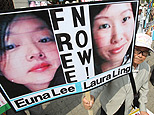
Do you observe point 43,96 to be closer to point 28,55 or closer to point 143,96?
point 28,55

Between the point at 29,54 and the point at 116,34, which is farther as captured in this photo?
the point at 116,34

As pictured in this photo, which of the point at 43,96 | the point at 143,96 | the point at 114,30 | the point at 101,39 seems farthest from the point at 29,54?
the point at 143,96

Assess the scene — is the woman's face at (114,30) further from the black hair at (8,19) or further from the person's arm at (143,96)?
the person's arm at (143,96)

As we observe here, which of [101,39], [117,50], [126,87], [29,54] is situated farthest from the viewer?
[126,87]

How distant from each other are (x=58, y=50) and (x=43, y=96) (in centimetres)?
43

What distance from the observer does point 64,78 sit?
2.86 feet

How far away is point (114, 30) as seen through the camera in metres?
0.84

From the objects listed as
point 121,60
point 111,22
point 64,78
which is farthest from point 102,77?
point 111,22

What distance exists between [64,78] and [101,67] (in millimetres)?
358

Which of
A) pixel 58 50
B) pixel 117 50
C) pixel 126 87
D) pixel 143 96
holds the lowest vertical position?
pixel 143 96

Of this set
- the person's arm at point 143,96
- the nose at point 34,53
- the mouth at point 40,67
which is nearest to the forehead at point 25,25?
the nose at point 34,53

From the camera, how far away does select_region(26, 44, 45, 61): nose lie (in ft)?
2.31

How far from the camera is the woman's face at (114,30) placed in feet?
2.57

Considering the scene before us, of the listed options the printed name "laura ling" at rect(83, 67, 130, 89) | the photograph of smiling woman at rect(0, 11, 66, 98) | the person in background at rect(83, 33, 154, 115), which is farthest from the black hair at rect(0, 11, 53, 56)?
the person in background at rect(83, 33, 154, 115)
